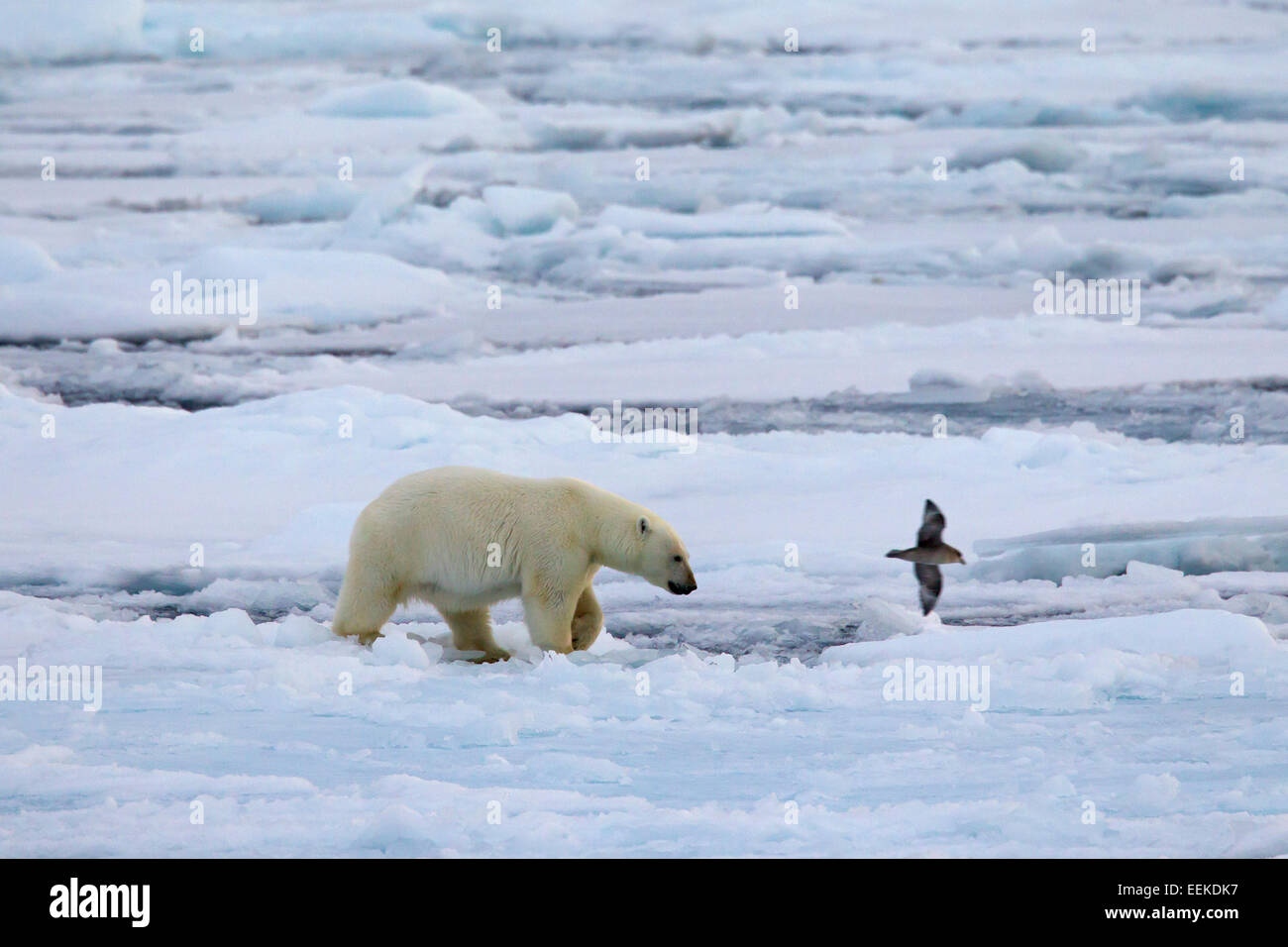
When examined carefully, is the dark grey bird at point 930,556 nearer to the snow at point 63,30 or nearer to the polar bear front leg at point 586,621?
the polar bear front leg at point 586,621

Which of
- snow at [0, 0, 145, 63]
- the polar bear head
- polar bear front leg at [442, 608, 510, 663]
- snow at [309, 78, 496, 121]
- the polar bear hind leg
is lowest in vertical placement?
polar bear front leg at [442, 608, 510, 663]

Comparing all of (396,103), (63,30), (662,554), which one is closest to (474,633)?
(662,554)

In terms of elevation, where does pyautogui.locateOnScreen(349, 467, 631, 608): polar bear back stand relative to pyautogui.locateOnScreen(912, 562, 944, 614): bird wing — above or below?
above

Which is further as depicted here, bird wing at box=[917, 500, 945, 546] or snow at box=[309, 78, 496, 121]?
snow at box=[309, 78, 496, 121]

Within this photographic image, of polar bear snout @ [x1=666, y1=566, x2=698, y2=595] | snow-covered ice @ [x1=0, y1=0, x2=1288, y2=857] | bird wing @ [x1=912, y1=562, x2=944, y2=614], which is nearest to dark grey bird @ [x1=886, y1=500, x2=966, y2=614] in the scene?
bird wing @ [x1=912, y1=562, x2=944, y2=614]

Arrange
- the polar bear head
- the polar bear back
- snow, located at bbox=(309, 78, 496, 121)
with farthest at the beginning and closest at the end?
snow, located at bbox=(309, 78, 496, 121), the polar bear head, the polar bear back

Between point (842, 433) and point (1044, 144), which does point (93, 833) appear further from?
point (1044, 144)

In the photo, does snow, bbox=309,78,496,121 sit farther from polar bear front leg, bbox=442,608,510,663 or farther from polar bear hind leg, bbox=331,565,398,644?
polar bear hind leg, bbox=331,565,398,644
